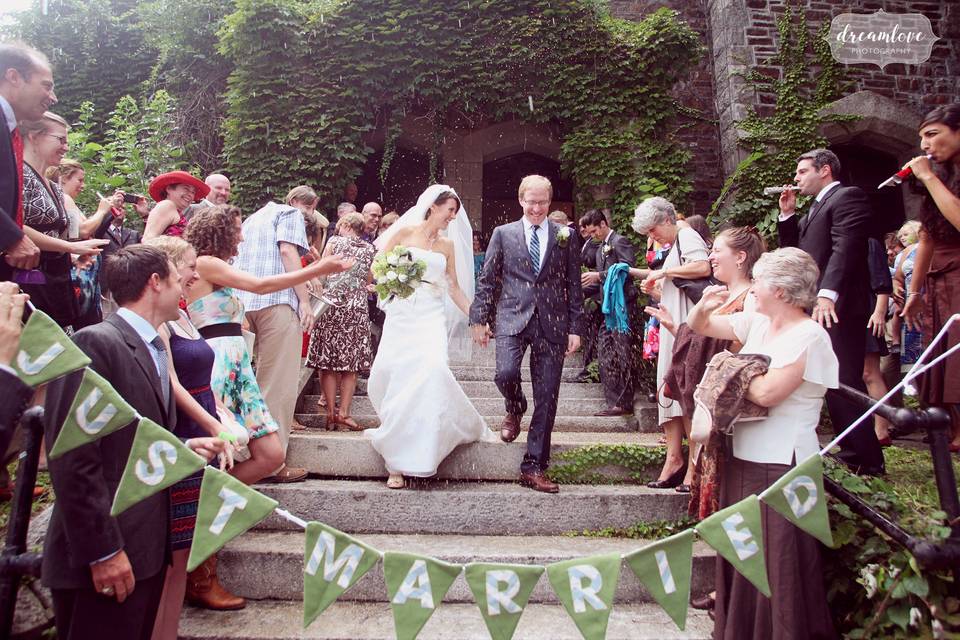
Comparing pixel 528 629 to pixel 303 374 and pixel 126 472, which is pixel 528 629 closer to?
pixel 126 472

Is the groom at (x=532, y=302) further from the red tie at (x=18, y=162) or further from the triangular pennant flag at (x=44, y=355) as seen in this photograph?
the triangular pennant flag at (x=44, y=355)

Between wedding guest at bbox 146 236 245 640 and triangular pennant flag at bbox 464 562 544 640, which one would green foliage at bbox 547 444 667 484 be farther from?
wedding guest at bbox 146 236 245 640

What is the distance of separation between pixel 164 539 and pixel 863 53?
1129 centimetres

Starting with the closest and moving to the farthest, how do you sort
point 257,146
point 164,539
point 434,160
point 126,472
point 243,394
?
point 126,472 → point 164,539 → point 243,394 → point 257,146 → point 434,160

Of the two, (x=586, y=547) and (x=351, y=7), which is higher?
(x=351, y=7)

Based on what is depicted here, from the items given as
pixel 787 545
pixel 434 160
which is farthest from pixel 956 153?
pixel 434 160

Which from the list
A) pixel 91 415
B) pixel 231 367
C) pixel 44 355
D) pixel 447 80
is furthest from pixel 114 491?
pixel 447 80

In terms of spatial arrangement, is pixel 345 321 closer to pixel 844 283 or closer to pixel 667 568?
pixel 844 283

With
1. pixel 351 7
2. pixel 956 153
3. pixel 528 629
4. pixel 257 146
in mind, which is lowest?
pixel 528 629

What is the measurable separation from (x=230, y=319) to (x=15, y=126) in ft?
4.28

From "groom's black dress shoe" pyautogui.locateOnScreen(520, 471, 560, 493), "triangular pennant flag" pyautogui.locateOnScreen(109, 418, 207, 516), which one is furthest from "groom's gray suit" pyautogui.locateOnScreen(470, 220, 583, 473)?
"triangular pennant flag" pyautogui.locateOnScreen(109, 418, 207, 516)

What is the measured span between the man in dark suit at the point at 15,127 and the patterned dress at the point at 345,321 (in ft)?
9.67

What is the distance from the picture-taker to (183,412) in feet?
9.45

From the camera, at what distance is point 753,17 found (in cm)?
1007
